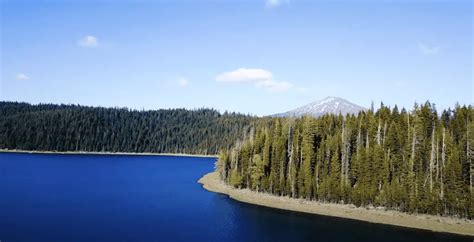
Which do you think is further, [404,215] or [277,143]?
[277,143]

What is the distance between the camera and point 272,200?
94.8 metres

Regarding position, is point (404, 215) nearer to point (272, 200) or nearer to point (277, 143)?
point (272, 200)

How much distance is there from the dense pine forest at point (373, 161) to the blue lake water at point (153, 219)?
10808 mm

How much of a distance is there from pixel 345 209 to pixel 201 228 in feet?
108

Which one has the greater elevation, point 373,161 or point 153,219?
point 373,161

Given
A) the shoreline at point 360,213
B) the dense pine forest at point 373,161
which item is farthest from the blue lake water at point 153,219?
the dense pine forest at point 373,161

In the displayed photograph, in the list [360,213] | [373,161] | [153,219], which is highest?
[373,161]

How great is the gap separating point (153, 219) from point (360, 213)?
3921cm

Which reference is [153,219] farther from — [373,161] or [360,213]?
[373,161]

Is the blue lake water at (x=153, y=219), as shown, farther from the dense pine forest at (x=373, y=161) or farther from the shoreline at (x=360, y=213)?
the dense pine forest at (x=373, y=161)

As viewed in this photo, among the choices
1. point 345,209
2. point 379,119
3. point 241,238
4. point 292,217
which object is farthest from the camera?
point 379,119

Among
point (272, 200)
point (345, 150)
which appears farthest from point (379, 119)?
point (272, 200)

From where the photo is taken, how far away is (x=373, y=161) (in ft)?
300

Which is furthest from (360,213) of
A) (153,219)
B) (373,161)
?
(153,219)
